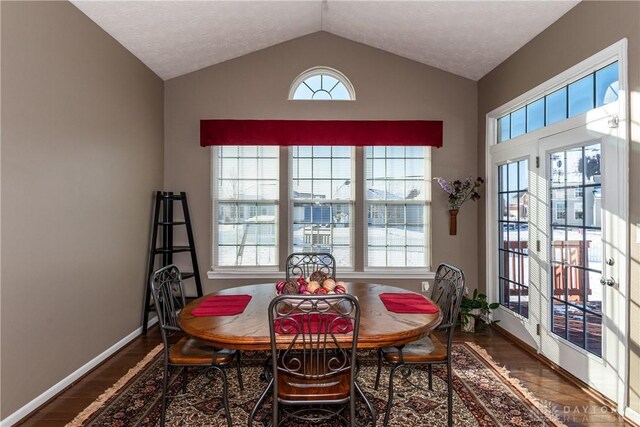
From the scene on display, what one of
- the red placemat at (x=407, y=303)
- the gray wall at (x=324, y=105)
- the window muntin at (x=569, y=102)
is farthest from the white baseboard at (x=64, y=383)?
the window muntin at (x=569, y=102)

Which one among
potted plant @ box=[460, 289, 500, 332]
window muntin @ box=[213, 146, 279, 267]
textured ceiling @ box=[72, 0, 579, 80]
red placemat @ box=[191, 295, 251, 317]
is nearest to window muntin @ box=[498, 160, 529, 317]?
potted plant @ box=[460, 289, 500, 332]

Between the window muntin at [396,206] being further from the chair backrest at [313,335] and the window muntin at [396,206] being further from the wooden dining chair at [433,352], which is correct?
the chair backrest at [313,335]

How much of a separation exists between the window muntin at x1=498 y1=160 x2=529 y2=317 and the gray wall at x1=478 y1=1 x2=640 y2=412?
786mm

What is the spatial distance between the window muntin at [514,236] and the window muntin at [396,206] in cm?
84

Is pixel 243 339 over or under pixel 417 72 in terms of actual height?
under

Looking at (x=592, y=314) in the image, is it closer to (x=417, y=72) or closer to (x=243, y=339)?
(x=243, y=339)

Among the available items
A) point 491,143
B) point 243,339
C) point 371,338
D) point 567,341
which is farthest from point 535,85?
point 243,339

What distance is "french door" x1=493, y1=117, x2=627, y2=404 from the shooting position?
8.13 ft

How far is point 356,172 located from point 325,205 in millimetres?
535

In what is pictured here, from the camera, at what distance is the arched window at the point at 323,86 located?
4.48 m

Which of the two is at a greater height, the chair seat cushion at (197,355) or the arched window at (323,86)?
the arched window at (323,86)

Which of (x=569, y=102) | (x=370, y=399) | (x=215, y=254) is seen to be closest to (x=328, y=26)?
(x=569, y=102)

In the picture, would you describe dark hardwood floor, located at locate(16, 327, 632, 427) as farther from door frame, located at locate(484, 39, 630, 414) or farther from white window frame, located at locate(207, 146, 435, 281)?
white window frame, located at locate(207, 146, 435, 281)

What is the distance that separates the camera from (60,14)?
271cm
